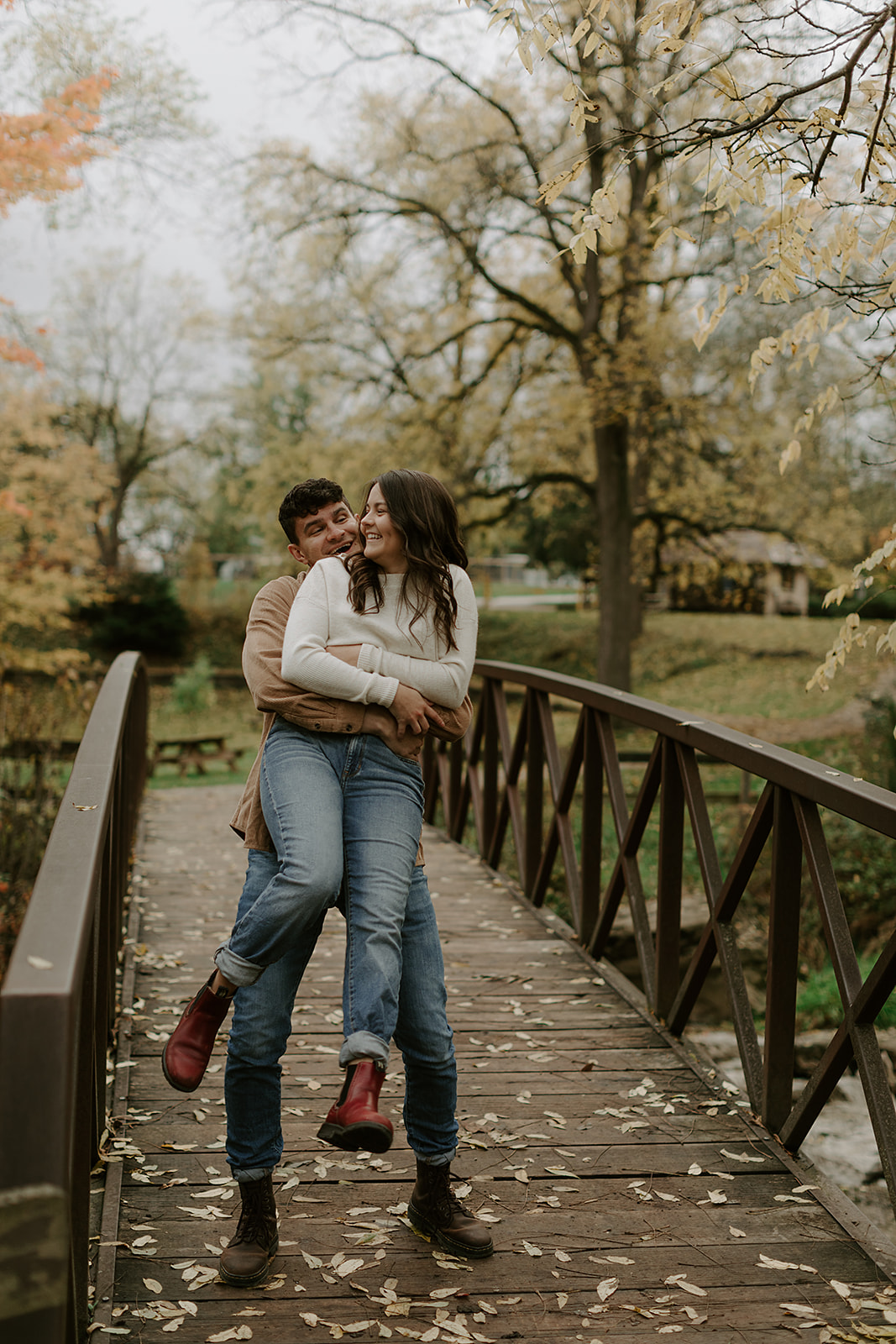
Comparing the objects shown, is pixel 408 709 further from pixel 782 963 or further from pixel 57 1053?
pixel 782 963

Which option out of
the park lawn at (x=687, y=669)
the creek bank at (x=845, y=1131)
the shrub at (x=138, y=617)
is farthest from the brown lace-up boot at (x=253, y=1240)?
the shrub at (x=138, y=617)

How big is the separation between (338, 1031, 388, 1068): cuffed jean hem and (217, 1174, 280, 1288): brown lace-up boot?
1.49 feet

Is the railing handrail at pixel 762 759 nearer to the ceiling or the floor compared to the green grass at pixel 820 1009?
nearer to the ceiling

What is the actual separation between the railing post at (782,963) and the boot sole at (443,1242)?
1002 mm

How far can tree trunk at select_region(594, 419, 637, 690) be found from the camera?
47.8 ft

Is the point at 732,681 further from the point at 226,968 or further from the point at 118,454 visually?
the point at 226,968

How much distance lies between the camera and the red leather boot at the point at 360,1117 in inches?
82.6

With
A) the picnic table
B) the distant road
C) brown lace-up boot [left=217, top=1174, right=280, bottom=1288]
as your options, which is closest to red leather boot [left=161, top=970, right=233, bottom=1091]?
brown lace-up boot [left=217, top=1174, right=280, bottom=1288]

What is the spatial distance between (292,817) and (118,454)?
28.3m

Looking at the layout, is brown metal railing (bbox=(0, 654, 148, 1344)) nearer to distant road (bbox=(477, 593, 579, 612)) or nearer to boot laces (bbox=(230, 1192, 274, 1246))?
boot laces (bbox=(230, 1192, 274, 1246))

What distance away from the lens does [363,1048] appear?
2.19m

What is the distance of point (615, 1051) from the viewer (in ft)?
12.5

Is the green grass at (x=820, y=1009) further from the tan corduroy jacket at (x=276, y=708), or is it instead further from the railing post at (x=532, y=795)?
the tan corduroy jacket at (x=276, y=708)

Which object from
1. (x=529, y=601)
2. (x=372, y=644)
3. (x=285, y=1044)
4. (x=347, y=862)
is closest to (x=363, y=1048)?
(x=285, y=1044)
